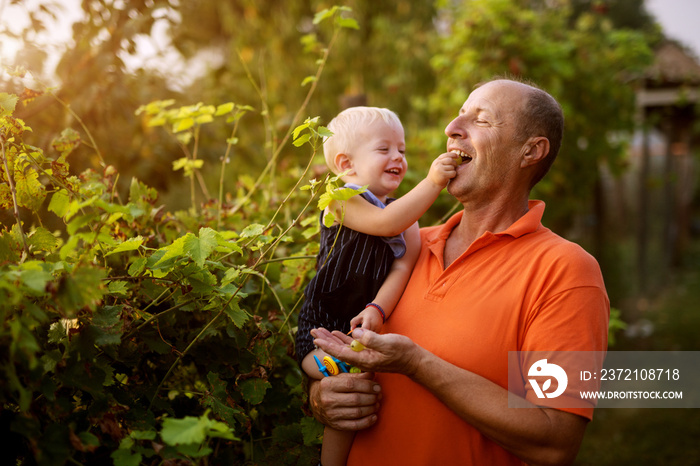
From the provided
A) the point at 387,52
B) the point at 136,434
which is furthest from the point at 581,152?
the point at 136,434

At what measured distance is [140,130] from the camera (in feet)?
14.7

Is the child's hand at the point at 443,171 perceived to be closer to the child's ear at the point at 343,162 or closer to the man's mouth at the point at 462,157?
the man's mouth at the point at 462,157

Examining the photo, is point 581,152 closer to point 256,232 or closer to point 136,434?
point 256,232

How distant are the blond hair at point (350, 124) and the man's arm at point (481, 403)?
721mm

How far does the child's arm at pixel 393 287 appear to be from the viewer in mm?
1750

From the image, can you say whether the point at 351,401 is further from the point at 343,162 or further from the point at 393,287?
the point at 343,162

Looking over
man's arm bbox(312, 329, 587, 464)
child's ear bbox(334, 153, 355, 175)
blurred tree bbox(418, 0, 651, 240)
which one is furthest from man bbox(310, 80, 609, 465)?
blurred tree bbox(418, 0, 651, 240)

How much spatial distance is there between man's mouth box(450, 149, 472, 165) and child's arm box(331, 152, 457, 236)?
0.14ft

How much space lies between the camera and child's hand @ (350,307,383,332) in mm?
1729

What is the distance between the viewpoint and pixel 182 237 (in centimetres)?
143

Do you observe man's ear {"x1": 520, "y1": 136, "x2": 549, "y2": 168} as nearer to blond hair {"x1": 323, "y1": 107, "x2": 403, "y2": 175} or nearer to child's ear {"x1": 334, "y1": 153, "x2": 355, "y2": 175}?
blond hair {"x1": 323, "y1": 107, "x2": 403, "y2": 175}

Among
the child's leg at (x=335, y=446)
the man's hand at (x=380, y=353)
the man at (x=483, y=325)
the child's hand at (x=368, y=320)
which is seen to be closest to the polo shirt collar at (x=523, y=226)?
the man at (x=483, y=325)

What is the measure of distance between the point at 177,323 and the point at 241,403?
34 centimetres

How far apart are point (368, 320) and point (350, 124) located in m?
0.72
